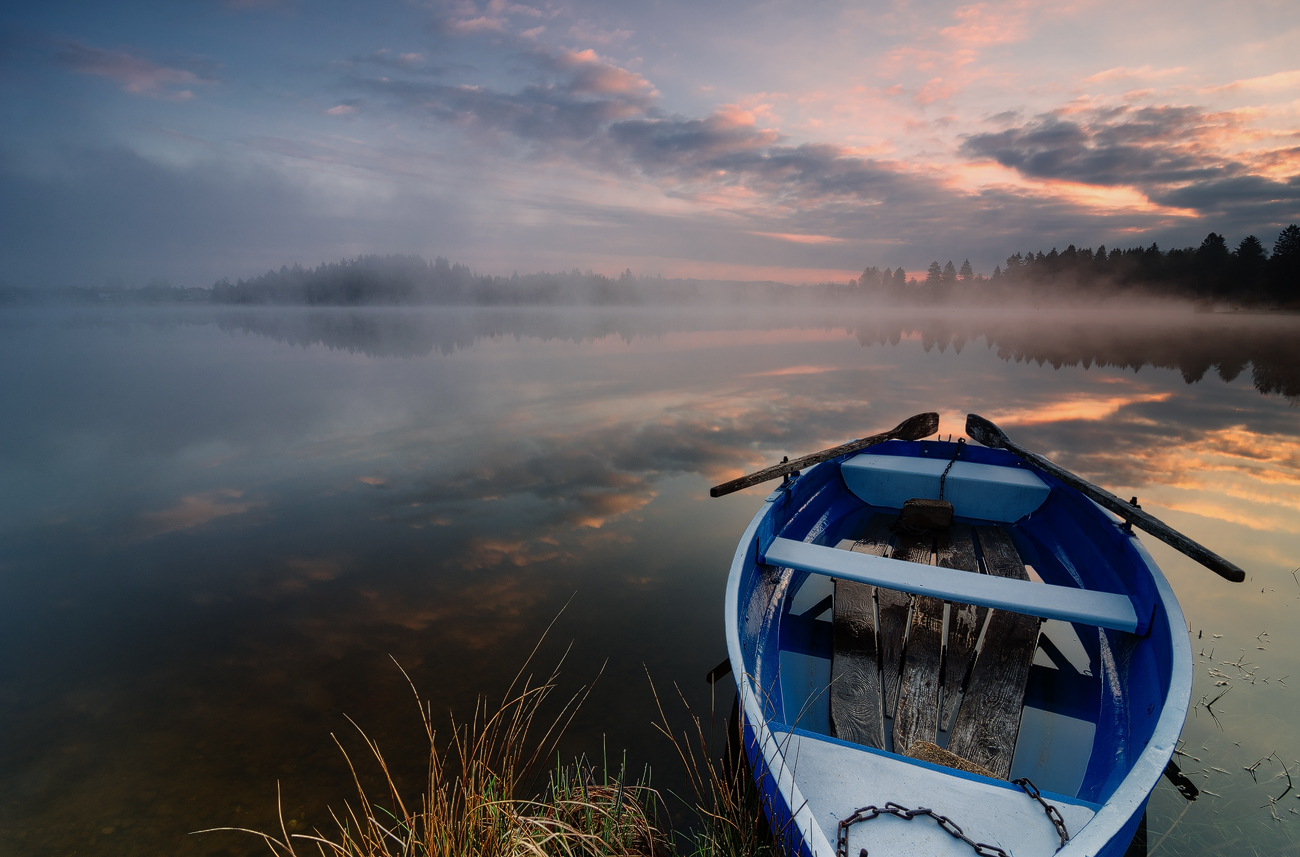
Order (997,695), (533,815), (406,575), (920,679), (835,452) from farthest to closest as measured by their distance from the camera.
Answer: (835,452)
(406,575)
(920,679)
(997,695)
(533,815)

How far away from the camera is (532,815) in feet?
10.3

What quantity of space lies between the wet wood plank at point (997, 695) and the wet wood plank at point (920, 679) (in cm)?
17

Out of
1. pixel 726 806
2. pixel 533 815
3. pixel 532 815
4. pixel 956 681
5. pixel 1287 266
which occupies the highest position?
pixel 1287 266

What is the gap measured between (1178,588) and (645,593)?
6297 millimetres

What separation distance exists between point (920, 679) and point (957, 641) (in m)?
0.68

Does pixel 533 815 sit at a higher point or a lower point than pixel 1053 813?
lower

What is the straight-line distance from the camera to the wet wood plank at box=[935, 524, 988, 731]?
381 centimetres

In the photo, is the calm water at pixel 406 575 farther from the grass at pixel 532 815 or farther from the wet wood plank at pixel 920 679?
the wet wood plank at pixel 920 679

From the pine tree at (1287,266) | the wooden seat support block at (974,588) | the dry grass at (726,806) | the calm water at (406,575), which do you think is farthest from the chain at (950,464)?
the pine tree at (1287,266)

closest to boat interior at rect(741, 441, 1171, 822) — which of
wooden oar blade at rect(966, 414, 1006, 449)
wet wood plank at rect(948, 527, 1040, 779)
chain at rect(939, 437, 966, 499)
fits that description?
wet wood plank at rect(948, 527, 1040, 779)

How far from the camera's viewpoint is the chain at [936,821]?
2.25m

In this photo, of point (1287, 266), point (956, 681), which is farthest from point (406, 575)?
point (1287, 266)

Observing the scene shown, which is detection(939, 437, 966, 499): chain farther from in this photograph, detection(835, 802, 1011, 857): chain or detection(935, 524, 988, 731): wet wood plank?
detection(835, 802, 1011, 857): chain

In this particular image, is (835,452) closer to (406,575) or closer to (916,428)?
(916,428)
